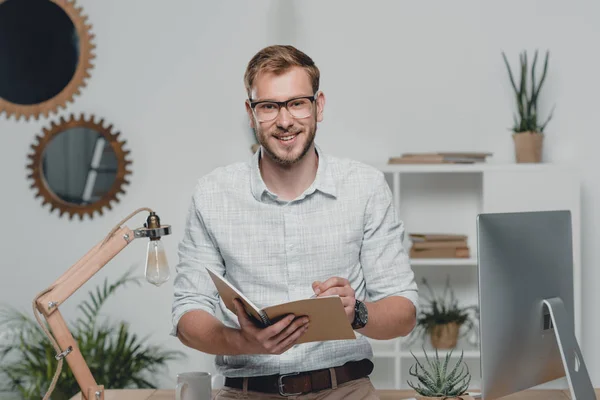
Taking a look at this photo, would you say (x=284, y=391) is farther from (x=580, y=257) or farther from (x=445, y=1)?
(x=445, y=1)

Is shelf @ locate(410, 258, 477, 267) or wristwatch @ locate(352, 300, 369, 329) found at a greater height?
wristwatch @ locate(352, 300, 369, 329)

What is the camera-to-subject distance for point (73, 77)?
14.6 feet

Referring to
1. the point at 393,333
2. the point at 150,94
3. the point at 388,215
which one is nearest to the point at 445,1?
the point at 150,94

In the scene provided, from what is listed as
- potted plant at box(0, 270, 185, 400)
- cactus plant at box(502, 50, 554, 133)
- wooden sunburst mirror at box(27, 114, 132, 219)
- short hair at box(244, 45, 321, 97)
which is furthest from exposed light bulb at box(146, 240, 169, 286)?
cactus plant at box(502, 50, 554, 133)

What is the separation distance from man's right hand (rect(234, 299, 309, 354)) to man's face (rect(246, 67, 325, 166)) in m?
0.61

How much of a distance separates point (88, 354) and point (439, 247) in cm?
183

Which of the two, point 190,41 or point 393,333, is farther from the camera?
point 190,41

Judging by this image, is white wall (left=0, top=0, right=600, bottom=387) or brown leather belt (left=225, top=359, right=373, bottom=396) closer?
brown leather belt (left=225, top=359, right=373, bottom=396)

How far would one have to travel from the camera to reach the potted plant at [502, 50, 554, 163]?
13.5 ft

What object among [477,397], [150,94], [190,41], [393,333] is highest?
[190,41]

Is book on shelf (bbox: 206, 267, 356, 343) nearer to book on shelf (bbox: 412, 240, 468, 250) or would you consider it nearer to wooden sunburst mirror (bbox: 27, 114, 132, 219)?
book on shelf (bbox: 412, 240, 468, 250)

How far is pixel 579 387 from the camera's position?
2008 millimetres

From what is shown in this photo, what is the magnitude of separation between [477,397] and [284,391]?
1.75ft

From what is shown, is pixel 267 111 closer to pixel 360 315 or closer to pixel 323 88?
pixel 360 315
